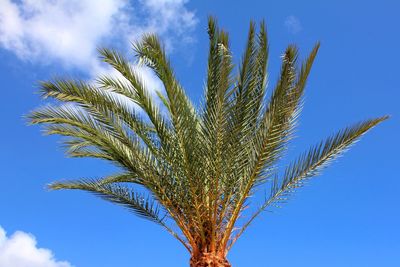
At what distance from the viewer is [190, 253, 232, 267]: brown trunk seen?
29.6 ft

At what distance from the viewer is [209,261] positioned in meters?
9.03

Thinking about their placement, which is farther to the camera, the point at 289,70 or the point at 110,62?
the point at 110,62

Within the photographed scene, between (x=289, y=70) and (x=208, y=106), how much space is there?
1.66 meters

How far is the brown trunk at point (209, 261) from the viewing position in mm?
9031

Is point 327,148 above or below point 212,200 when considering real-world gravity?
above

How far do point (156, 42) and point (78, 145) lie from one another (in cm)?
283

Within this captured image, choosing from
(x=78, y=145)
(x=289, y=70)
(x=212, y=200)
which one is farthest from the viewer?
(x=78, y=145)

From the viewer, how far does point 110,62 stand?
9383 millimetres

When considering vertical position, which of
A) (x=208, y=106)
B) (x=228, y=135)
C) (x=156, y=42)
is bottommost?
(x=228, y=135)

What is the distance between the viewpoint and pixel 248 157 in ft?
29.9

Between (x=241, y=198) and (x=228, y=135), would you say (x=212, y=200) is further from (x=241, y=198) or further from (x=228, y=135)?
(x=228, y=135)

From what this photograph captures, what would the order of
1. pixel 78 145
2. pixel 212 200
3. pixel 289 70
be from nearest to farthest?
pixel 289 70 → pixel 212 200 → pixel 78 145

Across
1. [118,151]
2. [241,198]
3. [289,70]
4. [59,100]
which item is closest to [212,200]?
[241,198]

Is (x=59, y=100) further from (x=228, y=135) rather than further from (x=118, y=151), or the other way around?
(x=228, y=135)
